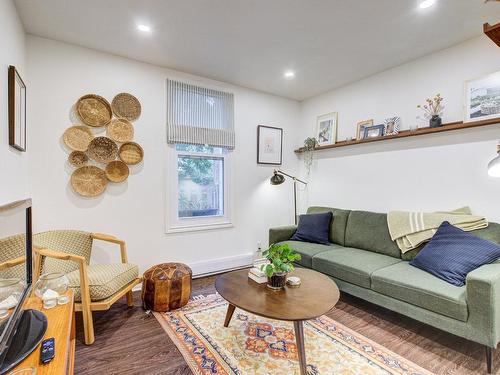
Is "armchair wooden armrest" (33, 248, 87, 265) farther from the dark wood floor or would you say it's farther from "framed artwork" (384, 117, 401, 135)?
"framed artwork" (384, 117, 401, 135)

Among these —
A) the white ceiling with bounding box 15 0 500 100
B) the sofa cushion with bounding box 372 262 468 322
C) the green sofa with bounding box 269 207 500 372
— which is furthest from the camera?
the white ceiling with bounding box 15 0 500 100

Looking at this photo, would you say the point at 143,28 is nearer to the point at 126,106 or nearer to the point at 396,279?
the point at 126,106

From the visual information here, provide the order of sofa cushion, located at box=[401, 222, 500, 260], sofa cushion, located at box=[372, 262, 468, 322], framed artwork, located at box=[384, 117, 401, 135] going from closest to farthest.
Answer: sofa cushion, located at box=[372, 262, 468, 322] → sofa cushion, located at box=[401, 222, 500, 260] → framed artwork, located at box=[384, 117, 401, 135]

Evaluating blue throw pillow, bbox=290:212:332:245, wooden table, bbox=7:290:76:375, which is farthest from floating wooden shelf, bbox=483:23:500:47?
wooden table, bbox=7:290:76:375

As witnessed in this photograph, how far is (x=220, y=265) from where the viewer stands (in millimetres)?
3535

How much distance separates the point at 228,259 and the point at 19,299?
257cm

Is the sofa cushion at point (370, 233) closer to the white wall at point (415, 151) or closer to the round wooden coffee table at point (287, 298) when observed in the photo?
the white wall at point (415, 151)

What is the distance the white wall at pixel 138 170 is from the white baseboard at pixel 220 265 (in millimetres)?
51

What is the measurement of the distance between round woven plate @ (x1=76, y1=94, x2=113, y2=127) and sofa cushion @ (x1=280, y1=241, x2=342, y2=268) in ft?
8.26

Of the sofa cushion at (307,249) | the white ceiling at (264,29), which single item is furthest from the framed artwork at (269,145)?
the sofa cushion at (307,249)

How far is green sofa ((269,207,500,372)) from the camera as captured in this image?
66.7 inches

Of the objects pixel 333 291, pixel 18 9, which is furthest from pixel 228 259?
pixel 18 9

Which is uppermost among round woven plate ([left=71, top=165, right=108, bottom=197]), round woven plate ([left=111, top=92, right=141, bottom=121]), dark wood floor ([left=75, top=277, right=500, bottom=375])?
round woven plate ([left=111, top=92, right=141, bottom=121])

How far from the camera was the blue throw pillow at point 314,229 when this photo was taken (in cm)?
331
